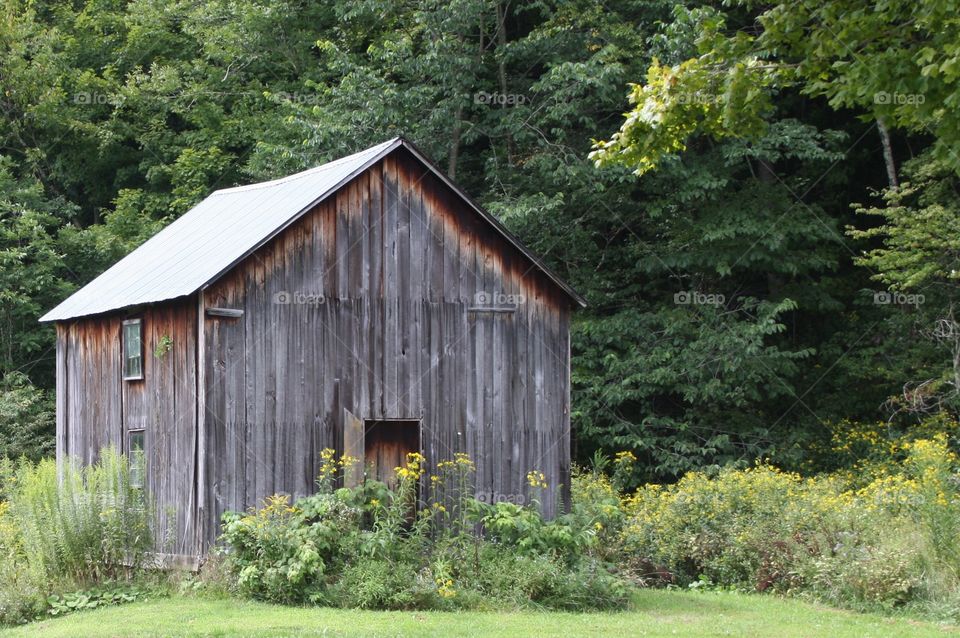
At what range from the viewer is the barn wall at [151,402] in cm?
1806

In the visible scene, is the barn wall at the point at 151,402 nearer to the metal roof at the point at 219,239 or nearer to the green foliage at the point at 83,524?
the metal roof at the point at 219,239

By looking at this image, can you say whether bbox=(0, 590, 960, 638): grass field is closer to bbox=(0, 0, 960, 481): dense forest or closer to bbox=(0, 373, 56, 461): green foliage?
bbox=(0, 0, 960, 481): dense forest

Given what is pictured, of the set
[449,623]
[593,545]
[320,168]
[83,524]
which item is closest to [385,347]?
[320,168]

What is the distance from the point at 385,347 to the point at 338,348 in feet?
2.55

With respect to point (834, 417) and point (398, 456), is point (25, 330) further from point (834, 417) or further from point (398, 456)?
point (834, 417)

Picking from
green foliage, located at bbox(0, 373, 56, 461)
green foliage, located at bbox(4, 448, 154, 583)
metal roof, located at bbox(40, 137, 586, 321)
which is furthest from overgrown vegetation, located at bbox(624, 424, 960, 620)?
green foliage, located at bbox(0, 373, 56, 461)

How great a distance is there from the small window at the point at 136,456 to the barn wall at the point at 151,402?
0.14 m

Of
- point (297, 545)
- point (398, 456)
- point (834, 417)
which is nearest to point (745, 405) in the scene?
point (834, 417)

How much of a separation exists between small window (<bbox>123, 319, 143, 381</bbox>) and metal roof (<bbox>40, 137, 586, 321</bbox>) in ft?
1.52

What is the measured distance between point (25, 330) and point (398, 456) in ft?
62.3

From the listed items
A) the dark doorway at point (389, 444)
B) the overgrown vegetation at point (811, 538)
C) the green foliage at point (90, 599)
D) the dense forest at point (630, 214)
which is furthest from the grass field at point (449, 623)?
the dense forest at point (630, 214)

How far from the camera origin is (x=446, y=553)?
17.2 metres

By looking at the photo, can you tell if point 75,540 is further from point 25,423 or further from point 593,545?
point 25,423

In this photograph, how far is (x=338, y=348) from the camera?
18.8m
